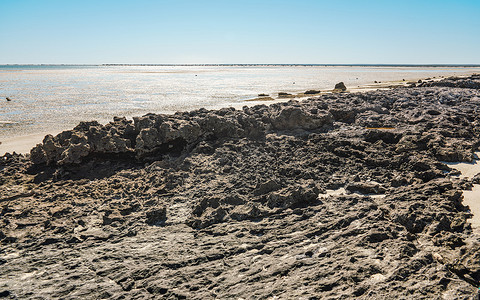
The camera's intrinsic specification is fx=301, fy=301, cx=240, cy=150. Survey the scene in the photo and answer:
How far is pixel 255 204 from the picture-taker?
17.3ft

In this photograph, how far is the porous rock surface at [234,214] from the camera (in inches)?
134

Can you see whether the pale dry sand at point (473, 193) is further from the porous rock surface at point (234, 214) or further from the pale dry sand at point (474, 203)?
the porous rock surface at point (234, 214)

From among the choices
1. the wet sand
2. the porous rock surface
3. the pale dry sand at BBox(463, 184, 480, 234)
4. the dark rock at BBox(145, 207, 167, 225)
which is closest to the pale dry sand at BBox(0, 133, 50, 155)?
the wet sand

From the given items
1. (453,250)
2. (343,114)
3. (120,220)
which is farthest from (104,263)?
(343,114)

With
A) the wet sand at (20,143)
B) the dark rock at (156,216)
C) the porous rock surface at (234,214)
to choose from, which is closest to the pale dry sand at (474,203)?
the porous rock surface at (234,214)

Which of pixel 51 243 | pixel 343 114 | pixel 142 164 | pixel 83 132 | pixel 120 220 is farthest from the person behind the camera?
pixel 343 114

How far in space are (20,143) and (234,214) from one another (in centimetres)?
996

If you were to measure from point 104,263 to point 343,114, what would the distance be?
986cm

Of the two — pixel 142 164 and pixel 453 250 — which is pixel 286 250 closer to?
pixel 453 250

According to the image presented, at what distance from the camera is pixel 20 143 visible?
1095 centimetres

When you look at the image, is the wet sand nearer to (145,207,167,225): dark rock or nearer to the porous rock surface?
the porous rock surface

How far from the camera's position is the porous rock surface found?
11.2ft

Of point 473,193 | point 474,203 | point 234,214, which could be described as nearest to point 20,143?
point 234,214

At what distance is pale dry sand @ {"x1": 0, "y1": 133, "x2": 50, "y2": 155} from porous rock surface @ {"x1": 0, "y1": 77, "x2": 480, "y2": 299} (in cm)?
233
